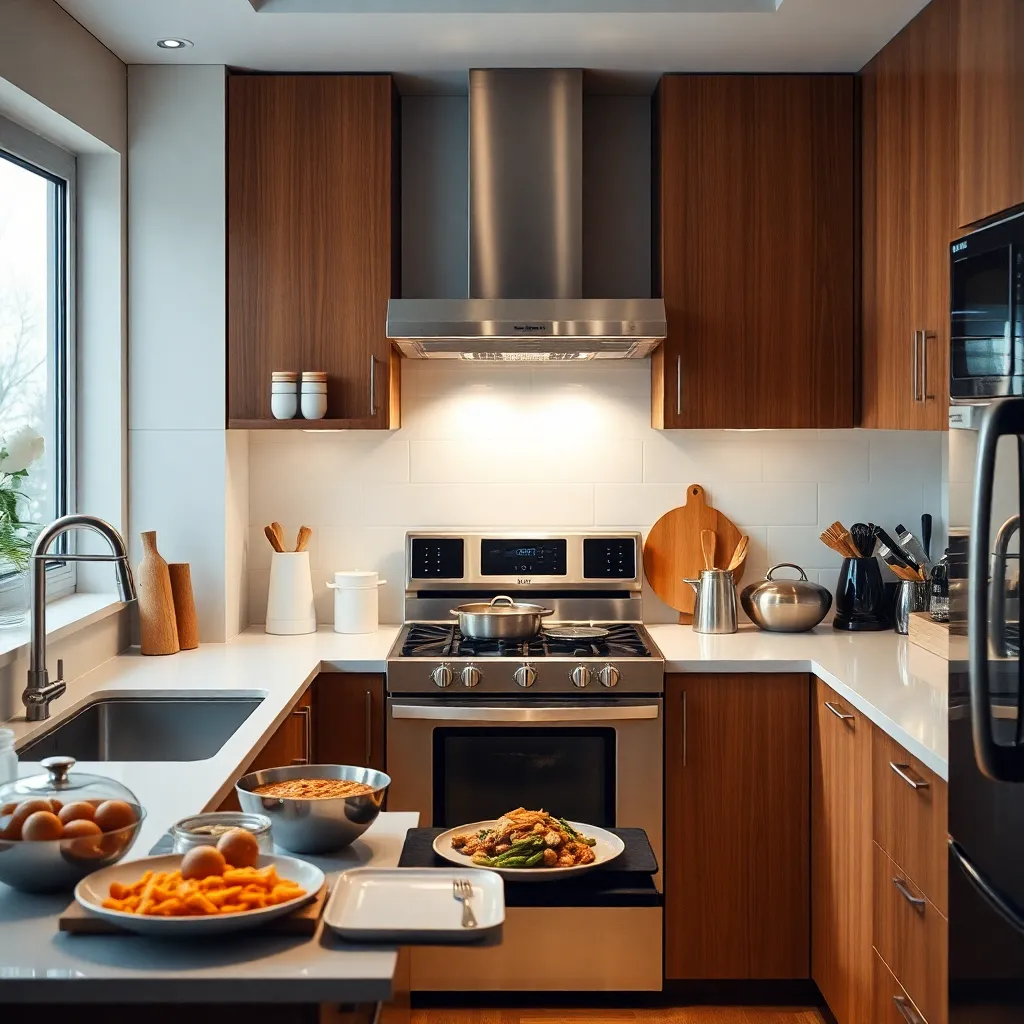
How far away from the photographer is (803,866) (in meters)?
3.22

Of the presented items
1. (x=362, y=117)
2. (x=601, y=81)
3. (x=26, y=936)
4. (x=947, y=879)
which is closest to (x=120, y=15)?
(x=362, y=117)

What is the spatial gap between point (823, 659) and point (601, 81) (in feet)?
5.81

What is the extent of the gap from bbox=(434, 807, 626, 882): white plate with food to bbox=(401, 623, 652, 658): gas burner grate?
133 centimetres

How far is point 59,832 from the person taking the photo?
154 cm

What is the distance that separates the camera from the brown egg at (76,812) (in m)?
1.58

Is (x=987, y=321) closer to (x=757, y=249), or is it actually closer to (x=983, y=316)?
(x=983, y=316)

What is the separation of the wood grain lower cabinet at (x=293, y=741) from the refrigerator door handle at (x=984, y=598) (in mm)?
1385

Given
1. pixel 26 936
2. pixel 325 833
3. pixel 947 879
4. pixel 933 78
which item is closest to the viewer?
pixel 26 936

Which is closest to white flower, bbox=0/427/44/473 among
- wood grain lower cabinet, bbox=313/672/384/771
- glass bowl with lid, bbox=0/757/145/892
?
wood grain lower cabinet, bbox=313/672/384/771

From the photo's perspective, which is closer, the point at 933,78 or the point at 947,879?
the point at 947,879

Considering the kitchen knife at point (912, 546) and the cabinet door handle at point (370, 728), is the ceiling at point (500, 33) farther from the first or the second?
the cabinet door handle at point (370, 728)

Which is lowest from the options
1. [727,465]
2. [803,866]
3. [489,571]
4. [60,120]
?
[803,866]

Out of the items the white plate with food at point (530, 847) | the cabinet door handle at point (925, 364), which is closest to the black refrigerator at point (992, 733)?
the white plate with food at point (530, 847)

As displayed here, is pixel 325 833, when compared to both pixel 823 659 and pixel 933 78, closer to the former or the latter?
pixel 823 659
